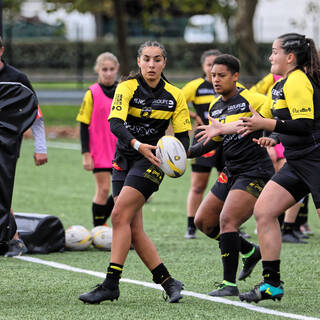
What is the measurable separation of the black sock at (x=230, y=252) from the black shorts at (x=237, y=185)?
395 millimetres

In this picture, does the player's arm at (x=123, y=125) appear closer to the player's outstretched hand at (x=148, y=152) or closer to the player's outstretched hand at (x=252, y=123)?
→ the player's outstretched hand at (x=148, y=152)

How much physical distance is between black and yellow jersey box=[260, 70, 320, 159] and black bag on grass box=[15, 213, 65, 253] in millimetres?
3442

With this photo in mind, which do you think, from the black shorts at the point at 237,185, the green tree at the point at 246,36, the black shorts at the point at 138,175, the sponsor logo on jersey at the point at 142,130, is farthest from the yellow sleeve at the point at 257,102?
the green tree at the point at 246,36

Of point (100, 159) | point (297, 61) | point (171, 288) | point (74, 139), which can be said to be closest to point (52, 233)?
point (100, 159)

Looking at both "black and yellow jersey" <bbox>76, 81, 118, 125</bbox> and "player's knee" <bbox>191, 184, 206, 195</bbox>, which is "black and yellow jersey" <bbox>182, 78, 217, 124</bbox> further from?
"black and yellow jersey" <bbox>76, 81, 118, 125</bbox>

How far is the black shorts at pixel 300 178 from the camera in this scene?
20.7 feet

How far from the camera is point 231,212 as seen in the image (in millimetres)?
7023

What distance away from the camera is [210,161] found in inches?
412

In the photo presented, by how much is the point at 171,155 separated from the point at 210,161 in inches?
163

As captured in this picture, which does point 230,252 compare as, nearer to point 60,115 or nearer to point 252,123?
point 252,123

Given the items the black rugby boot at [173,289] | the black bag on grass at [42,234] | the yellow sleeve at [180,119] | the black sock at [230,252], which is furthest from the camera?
the black bag on grass at [42,234]

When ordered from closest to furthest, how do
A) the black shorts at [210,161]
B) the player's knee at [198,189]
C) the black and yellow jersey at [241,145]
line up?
the black and yellow jersey at [241,145] → the black shorts at [210,161] → the player's knee at [198,189]

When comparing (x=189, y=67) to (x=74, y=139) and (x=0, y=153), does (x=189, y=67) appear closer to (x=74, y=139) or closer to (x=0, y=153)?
(x=74, y=139)

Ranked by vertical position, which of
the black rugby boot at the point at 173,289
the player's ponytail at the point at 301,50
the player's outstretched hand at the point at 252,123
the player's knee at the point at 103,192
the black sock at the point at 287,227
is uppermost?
the player's ponytail at the point at 301,50
